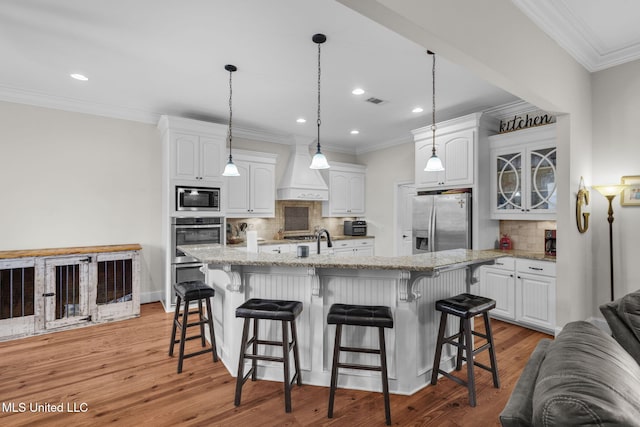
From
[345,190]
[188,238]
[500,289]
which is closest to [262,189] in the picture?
[188,238]

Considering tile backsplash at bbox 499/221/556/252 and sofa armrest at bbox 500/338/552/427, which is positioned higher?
tile backsplash at bbox 499/221/556/252

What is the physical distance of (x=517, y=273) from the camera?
3.77 m

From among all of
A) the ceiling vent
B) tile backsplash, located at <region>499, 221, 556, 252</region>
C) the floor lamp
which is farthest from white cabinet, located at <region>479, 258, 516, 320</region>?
the ceiling vent

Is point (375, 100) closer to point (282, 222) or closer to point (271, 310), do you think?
point (282, 222)

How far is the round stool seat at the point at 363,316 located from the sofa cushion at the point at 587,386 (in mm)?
1062

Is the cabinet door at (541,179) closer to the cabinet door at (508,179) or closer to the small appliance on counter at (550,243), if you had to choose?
the cabinet door at (508,179)

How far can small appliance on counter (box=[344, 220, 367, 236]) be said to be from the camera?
6520 millimetres

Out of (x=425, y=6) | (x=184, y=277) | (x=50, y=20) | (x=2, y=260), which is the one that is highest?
(x=50, y=20)

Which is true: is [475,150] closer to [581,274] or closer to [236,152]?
[581,274]

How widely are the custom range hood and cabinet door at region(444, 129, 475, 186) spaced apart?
240 cm

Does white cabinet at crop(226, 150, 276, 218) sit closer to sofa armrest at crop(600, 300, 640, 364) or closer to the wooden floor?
the wooden floor

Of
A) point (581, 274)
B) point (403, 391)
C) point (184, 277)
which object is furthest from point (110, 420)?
point (581, 274)

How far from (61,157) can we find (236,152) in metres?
2.34

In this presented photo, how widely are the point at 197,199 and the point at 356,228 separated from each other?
3.28 metres
